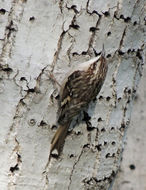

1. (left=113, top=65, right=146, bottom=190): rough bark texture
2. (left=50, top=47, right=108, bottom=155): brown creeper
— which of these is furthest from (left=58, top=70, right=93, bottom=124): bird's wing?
(left=113, top=65, right=146, bottom=190): rough bark texture

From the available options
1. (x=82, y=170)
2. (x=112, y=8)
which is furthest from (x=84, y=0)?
(x=82, y=170)

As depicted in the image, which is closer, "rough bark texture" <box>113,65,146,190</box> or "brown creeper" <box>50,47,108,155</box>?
"brown creeper" <box>50,47,108,155</box>

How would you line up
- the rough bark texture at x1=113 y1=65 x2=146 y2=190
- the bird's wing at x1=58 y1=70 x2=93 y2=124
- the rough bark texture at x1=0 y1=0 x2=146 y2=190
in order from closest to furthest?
1. the rough bark texture at x1=0 y1=0 x2=146 y2=190
2. the bird's wing at x1=58 y1=70 x2=93 y2=124
3. the rough bark texture at x1=113 y1=65 x2=146 y2=190

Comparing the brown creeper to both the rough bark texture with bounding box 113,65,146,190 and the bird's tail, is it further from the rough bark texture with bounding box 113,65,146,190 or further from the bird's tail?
the rough bark texture with bounding box 113,65,146,190

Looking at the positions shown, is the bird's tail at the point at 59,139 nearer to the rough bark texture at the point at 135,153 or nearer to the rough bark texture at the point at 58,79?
the rough bark texture at the point at 58,79

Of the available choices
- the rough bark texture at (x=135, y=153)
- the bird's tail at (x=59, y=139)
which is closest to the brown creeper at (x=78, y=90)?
the bird's tail at (x=59, y=139)

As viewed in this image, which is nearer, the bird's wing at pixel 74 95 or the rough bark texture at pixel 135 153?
the bird's wing at pixel 74 95

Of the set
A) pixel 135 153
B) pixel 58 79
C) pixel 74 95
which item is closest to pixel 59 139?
pixel 58 79
